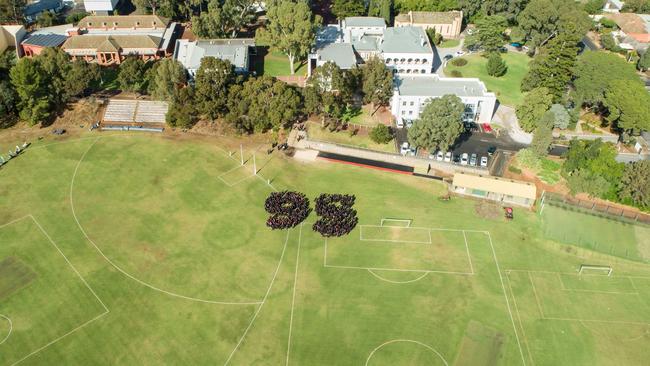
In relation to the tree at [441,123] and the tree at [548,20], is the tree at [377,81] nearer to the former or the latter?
the tree at [441,123]

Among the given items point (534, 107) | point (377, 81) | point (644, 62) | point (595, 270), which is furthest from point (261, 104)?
point (644, 62)

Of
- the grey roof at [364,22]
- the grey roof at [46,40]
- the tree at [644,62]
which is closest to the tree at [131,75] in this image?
the grey roof at [46,40]

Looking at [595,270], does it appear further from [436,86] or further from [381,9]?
[381,9]

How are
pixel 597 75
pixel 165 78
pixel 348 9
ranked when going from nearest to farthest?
pixel 165 78 < pixel 597 75 < pixel 348 9

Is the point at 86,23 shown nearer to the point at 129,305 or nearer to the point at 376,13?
the point at 376,13

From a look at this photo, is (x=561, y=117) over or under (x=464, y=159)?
over

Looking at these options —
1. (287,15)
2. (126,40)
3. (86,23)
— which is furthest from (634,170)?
(86,23)

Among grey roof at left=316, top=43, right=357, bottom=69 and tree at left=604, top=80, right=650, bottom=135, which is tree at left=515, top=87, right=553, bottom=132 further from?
grey roof at left=316, top=43, right=357, bottom=69
